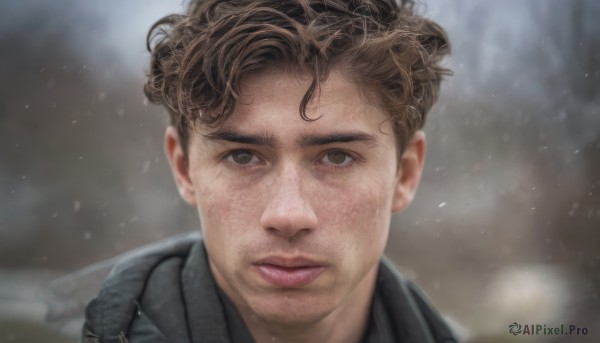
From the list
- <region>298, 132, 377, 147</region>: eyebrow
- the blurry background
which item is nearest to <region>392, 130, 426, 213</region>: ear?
<region>298, 132, 377, 147</region>: eyebrow

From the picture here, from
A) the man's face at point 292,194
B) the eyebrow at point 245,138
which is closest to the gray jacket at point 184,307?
the man's face at point 292,194

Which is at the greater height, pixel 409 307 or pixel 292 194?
pixel 292 194

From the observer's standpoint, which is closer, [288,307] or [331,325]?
[288,307]

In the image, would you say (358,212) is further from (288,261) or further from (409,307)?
(409,307)

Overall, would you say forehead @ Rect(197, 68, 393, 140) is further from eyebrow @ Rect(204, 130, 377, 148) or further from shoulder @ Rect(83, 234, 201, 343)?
shoulder @ Rect(83, 234, 201, 343)

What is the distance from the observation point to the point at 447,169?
10.7 m

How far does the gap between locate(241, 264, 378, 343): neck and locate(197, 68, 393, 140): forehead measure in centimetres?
79

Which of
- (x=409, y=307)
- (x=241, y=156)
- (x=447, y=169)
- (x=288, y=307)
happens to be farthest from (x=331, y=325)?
(x=447, y=169)

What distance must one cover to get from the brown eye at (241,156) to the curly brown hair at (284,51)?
0.15m

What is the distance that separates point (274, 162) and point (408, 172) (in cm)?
86

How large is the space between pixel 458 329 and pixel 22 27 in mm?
9779

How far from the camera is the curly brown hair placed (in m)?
2.69

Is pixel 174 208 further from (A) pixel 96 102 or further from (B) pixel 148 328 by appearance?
(B) pixel 148 328

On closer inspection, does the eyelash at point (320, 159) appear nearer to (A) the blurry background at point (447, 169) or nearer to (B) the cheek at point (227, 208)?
(B) the cheek at point (227, 208)
